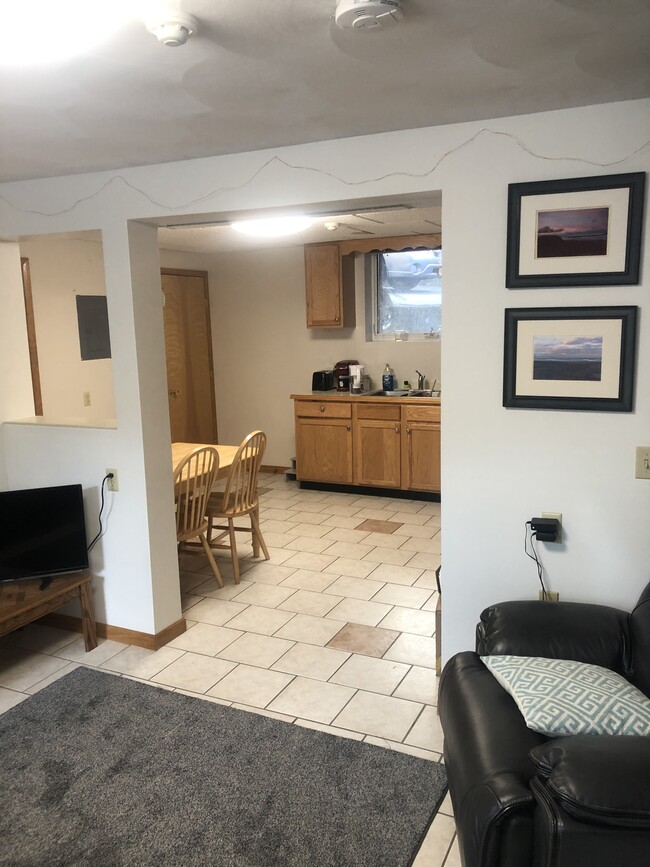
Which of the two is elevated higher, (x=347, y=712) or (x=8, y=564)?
(x=8, y=564)

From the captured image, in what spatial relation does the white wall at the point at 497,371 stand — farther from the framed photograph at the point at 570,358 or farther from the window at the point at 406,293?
the window at the point at 406,293

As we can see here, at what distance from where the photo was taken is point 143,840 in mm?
2221

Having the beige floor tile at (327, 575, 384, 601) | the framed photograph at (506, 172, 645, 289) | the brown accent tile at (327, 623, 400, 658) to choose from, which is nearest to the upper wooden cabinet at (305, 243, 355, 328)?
the beige floor tile at (327, 575, 384, 601)

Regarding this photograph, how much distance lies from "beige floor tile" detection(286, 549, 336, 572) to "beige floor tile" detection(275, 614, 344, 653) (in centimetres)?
74

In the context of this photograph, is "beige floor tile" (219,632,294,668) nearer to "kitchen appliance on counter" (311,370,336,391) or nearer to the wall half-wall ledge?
the wall half-wall ledge

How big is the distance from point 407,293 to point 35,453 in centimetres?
391

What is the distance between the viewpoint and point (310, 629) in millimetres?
3721

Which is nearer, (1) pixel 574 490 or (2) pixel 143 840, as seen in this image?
(2) pixel 143 840

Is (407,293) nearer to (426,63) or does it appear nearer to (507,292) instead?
(507,292)

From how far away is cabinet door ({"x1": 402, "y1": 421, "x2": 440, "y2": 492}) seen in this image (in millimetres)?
5828

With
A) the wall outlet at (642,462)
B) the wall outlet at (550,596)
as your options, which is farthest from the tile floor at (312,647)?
the wall outlet at (642,462)

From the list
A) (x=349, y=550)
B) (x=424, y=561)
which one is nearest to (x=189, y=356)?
(x=349, y=550)

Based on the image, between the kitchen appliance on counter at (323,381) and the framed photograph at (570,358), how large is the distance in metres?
4.11

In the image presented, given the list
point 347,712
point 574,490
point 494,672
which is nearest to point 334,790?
point 347,712
